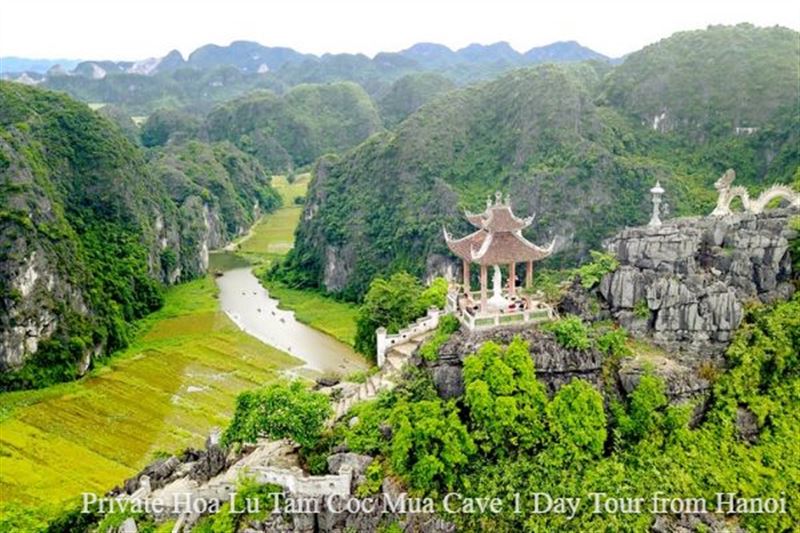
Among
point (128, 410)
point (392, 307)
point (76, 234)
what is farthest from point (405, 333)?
point (76, 234)

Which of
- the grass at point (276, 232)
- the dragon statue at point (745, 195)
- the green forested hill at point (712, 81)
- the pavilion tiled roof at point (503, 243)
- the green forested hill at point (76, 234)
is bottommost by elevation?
the grass at point (276, 232)

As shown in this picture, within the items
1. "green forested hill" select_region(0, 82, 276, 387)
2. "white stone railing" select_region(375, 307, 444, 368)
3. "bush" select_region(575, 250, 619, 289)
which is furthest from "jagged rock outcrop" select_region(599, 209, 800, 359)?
"green forested hill" select_region(0, 82, 276, 387)

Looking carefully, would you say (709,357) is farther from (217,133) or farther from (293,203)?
(217,133)

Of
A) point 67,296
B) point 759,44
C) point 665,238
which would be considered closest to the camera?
point 665,238

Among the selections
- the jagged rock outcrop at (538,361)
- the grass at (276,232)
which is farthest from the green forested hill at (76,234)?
the jagged rock outcrop at (538,361)

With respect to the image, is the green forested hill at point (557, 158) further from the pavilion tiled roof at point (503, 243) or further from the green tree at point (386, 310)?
the pavilion tiled roof at point (503, 243)

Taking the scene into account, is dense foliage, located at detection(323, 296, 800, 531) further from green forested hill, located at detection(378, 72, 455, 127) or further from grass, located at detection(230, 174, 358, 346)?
green forested hill, located at detection(378, 72, 455, 127)

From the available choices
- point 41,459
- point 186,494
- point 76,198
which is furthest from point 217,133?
point 186,494

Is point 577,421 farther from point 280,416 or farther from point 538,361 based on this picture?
point 280,416
